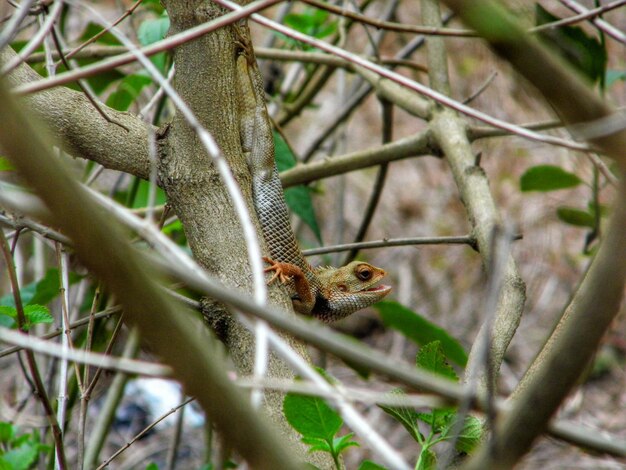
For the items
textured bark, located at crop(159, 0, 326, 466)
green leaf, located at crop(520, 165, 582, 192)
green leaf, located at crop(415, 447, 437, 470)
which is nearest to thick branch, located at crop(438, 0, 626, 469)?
green leaf, located at crop(415, 447, 437, 470)

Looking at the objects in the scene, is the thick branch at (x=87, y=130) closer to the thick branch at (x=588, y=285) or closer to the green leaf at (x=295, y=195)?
the thick branch at (x=588, y=285)

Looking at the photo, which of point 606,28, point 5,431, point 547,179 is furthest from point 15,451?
point 547,179

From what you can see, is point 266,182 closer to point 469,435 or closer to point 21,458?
point 21,458

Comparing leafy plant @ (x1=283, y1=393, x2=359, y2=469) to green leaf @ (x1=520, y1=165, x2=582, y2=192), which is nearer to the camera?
leafy plant @ (x1=283, y1=393, x2=359, y2=469)

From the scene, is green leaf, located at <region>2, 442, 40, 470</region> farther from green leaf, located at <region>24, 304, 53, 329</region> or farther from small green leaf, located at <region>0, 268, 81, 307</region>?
small green leaf, located at <region>0, 268, 81, 307</region>

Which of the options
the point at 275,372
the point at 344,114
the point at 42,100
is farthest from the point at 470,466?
the point at 344,114

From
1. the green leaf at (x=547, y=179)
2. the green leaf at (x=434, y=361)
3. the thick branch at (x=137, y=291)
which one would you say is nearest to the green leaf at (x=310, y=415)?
the green leaf at (x=434, y=361)

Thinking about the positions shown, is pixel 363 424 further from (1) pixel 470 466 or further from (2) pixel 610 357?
(2) pixel 610 357

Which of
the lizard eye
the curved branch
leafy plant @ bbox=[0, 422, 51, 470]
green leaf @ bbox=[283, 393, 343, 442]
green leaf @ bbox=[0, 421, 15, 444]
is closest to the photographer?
green leaf @ bbox=[283, 393, 343, 442]
